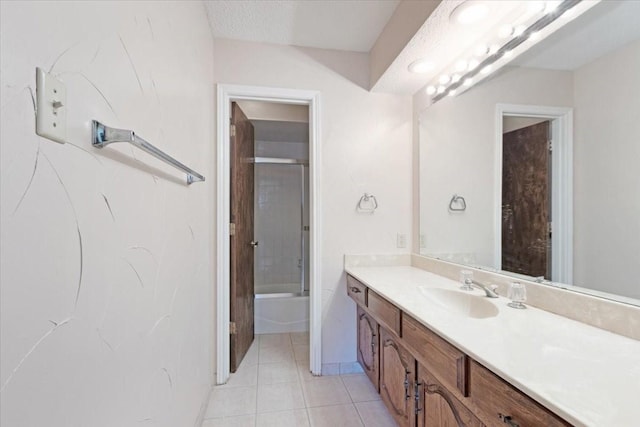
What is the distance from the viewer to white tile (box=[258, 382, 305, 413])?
179 cm

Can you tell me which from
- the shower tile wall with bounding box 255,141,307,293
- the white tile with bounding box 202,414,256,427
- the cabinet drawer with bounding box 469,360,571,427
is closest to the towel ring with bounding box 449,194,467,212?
the cabinet drawer with bounding box 469,360,571,427

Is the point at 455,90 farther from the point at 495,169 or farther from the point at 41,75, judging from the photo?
the point at 41,75

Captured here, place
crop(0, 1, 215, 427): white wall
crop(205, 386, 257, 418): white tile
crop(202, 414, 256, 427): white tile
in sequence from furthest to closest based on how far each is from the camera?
1. crop(205, 386, 257, 418): white tile
2. crop(202, 414, 256, 427): white tile
3. crop(0, 1, 215, 427): white wall

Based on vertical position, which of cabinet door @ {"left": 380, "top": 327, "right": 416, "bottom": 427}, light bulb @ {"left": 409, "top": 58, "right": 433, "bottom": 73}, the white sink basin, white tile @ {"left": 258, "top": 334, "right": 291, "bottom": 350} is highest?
light bulb @ {"left": 409, "top": 58, "right": 433, "bottom": 73}

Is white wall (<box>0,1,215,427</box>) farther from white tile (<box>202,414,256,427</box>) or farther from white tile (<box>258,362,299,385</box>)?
white tile (<box>258,362,299,385</box>)

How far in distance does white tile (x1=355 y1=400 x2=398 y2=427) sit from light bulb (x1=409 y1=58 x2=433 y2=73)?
6.88 feet

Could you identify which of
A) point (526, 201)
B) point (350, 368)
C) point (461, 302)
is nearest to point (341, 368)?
point (350, 368)

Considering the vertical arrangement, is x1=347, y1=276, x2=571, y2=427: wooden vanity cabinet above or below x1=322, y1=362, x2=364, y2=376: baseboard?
above

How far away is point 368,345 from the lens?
6.17 feet

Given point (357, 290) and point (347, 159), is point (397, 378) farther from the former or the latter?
point (347, 159)

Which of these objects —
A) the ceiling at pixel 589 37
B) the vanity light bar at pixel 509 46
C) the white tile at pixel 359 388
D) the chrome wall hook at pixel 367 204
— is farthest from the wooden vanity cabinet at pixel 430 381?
the vanity light bar at pixel 509 46

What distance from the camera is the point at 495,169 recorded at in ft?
5.05

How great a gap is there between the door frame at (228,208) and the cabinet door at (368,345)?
311mm

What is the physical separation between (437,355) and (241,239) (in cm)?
173
